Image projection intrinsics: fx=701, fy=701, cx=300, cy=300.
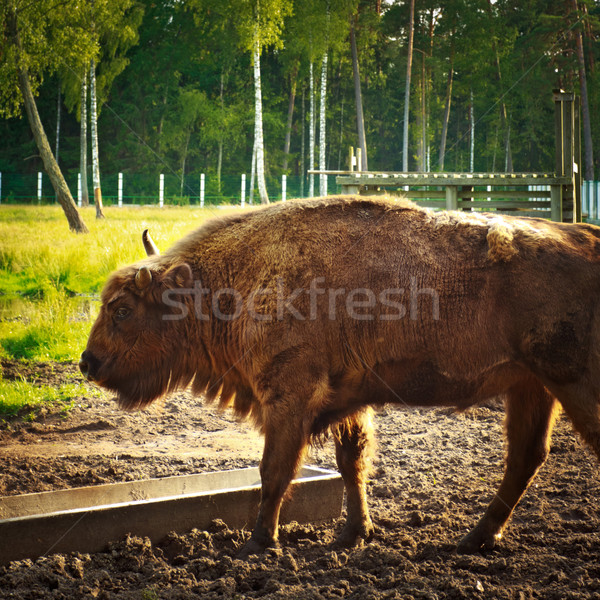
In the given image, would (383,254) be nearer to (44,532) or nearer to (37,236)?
(44,532)

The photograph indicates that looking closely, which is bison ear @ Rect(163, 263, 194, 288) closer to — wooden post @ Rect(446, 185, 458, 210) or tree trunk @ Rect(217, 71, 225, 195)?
wooden post @ Rect(446, 185, 458, 210)

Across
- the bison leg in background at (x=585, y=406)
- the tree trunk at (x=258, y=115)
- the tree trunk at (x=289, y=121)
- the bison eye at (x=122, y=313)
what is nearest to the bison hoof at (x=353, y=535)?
the bison leg in background at (x=585, y=406)

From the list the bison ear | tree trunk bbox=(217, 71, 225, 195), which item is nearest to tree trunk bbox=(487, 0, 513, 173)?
tree trunk bbox=(217, 71, 225, 195)

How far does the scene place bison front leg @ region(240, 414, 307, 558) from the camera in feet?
13.5

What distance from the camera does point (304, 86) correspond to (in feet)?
155

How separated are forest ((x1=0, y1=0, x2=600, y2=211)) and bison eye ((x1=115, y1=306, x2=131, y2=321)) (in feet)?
87.4

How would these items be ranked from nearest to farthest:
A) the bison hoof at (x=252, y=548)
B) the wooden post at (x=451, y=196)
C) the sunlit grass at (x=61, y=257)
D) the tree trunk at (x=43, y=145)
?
the bison hoof at (x=252, y=548)
the sunlit grass at (x=61, y=257)
the wooden post at (x=451, y=196)
the tree trunk at (x=43, y=145)

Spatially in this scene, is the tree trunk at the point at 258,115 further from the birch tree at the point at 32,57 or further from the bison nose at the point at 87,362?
the bison nose at the point at 87,362

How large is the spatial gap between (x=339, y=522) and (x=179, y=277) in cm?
200

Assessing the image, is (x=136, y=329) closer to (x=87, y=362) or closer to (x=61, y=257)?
(x=87, y=362)

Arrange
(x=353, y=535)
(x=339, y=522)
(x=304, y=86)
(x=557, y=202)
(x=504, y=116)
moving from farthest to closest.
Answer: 1. (x=504, y=116)
2. (x=304, y=86)
3. (x=557, y=202)
4. (x=339, y=522)
5. (x=353, y=535)

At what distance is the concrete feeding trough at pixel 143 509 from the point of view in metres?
3.87

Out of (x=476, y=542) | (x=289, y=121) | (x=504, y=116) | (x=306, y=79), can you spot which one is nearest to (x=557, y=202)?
(x=476, y=542)

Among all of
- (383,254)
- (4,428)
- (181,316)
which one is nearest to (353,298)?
(383,254)
